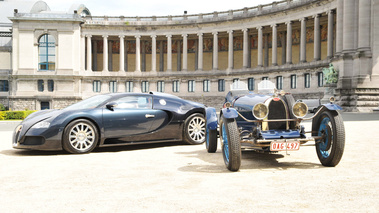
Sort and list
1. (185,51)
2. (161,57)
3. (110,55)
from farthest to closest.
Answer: (110,55)
(161,57)
(185,51)

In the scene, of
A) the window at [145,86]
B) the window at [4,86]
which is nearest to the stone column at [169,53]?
the window at [145,86]

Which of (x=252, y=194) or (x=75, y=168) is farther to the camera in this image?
(x=75, y=168)

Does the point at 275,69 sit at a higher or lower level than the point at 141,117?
higher

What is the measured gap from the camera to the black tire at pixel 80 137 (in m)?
9.30

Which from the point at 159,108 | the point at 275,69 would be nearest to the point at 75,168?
the point at 159,108

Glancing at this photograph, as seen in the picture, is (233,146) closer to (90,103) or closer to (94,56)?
(90,103)

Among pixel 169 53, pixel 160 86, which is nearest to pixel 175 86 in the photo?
pixel 160 86

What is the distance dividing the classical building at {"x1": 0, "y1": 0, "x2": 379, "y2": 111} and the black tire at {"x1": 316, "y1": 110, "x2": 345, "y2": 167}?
149ft

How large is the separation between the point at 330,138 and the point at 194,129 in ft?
15.8

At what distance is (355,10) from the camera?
3688 centimetres

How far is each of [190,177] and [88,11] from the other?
7392 cm

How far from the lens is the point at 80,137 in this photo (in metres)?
9.46

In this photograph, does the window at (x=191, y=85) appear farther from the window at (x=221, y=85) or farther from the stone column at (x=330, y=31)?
the stone column at (x=330, y=31)

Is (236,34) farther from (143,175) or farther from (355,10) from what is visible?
(143,175)
